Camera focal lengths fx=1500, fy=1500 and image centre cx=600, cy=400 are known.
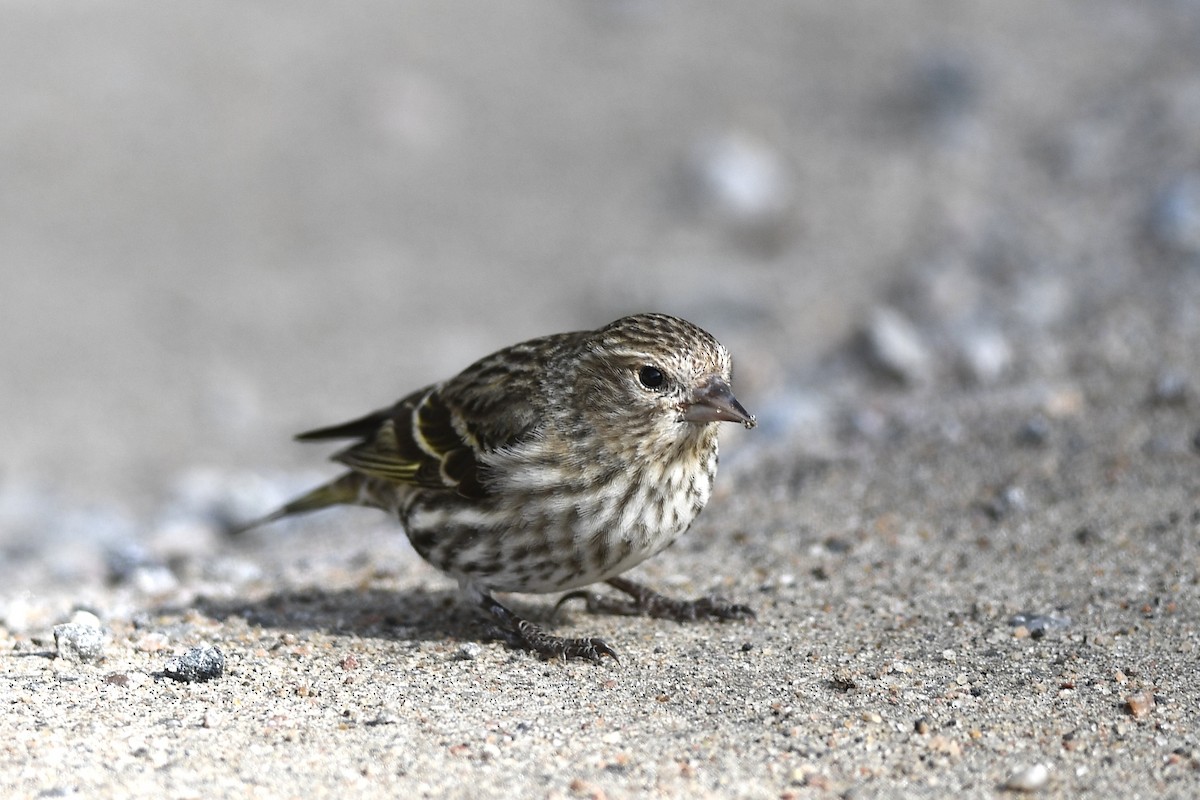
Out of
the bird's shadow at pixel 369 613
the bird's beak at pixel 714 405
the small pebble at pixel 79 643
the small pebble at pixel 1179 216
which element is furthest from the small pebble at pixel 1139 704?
the small pebble at pixel 1179 216

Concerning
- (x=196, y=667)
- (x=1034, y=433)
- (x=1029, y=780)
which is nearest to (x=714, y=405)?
(x=1029, y=780)

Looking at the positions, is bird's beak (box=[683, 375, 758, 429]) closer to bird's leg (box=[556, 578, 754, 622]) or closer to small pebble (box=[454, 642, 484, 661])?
bird's leg (box=[556, 578, 754, 622])

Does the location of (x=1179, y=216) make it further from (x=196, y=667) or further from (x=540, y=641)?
(x=196, y=667)

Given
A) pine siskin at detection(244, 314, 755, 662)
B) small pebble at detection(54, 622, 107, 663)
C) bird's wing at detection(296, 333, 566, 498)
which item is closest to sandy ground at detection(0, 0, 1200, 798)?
small pebble at detection(54, 622, 107, 663)

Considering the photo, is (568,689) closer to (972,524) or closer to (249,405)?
(972,524)

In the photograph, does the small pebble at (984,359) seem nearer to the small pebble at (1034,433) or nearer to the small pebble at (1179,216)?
the small pebble at (1034,433)
